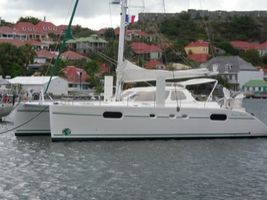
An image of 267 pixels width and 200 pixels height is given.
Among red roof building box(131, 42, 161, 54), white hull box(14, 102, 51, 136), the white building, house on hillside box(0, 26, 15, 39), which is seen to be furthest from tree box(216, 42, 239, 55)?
white hull box(14, 102, 51, 136)

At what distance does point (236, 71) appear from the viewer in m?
127

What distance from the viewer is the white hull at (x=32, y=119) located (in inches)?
1167

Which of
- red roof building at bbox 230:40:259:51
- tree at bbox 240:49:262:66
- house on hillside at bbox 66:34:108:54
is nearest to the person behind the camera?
house on hillside at bbox 66:34:108:54

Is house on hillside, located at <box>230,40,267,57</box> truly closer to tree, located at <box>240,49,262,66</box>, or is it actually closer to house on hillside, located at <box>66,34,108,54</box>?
tree, located at <box>240,49,262,66</box>

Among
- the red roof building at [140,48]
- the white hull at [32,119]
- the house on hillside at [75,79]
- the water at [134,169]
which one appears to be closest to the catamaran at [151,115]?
the water at [134,169]

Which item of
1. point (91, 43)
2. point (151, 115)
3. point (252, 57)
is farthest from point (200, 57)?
point (151, 115)

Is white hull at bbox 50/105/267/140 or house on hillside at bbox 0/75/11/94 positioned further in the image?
house on hillside at bbox 0/75/11/94

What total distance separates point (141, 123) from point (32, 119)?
19.4 feet

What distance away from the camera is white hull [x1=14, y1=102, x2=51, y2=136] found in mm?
29641

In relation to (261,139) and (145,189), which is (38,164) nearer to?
(145,189)

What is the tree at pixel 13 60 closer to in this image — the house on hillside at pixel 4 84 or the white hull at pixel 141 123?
the house on hillside at pixel 4 84

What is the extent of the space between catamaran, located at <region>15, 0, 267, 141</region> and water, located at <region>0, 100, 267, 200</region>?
53cm

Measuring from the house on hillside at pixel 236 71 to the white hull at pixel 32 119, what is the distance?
95.5m

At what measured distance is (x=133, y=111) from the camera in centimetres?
2727
